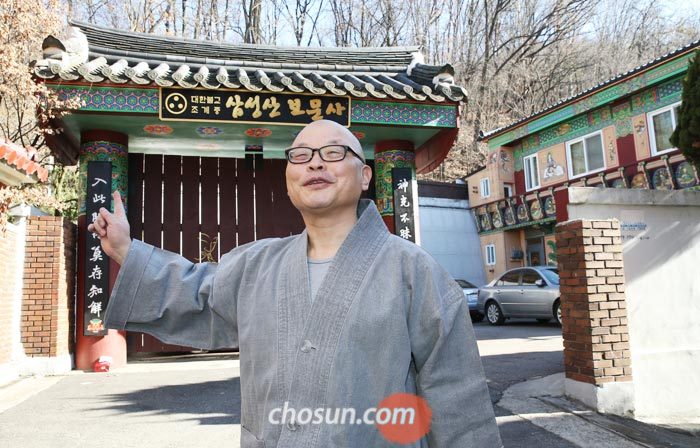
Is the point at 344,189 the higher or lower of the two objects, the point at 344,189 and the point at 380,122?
the lower

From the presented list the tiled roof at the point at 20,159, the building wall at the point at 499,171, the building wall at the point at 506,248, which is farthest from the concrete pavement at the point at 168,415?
the building wall at the point at 499,171

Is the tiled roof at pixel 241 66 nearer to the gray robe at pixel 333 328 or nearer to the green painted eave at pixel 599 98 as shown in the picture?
the gray robe at pixel 333 328

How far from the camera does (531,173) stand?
65.8ft

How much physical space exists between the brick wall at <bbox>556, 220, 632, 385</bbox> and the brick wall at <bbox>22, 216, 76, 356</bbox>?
6059 mm

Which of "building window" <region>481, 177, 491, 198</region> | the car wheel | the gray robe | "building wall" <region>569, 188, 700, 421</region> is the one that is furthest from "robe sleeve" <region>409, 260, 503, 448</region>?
"building window" <region>481, 177, 491, 198</region>

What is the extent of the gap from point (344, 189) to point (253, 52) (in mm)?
7486

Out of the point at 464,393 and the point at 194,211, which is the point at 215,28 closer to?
the point at 194,211

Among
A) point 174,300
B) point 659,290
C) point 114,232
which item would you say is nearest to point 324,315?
point 174,300

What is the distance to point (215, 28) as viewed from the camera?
969 inches

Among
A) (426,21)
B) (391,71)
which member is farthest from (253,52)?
(426,21)

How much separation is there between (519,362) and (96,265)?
Result: 607 centimetres

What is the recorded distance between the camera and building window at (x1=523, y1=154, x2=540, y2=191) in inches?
779

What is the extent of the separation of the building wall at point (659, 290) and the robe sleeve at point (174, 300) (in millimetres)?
4376

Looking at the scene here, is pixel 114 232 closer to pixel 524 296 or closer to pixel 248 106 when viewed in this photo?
pixel 248 106
